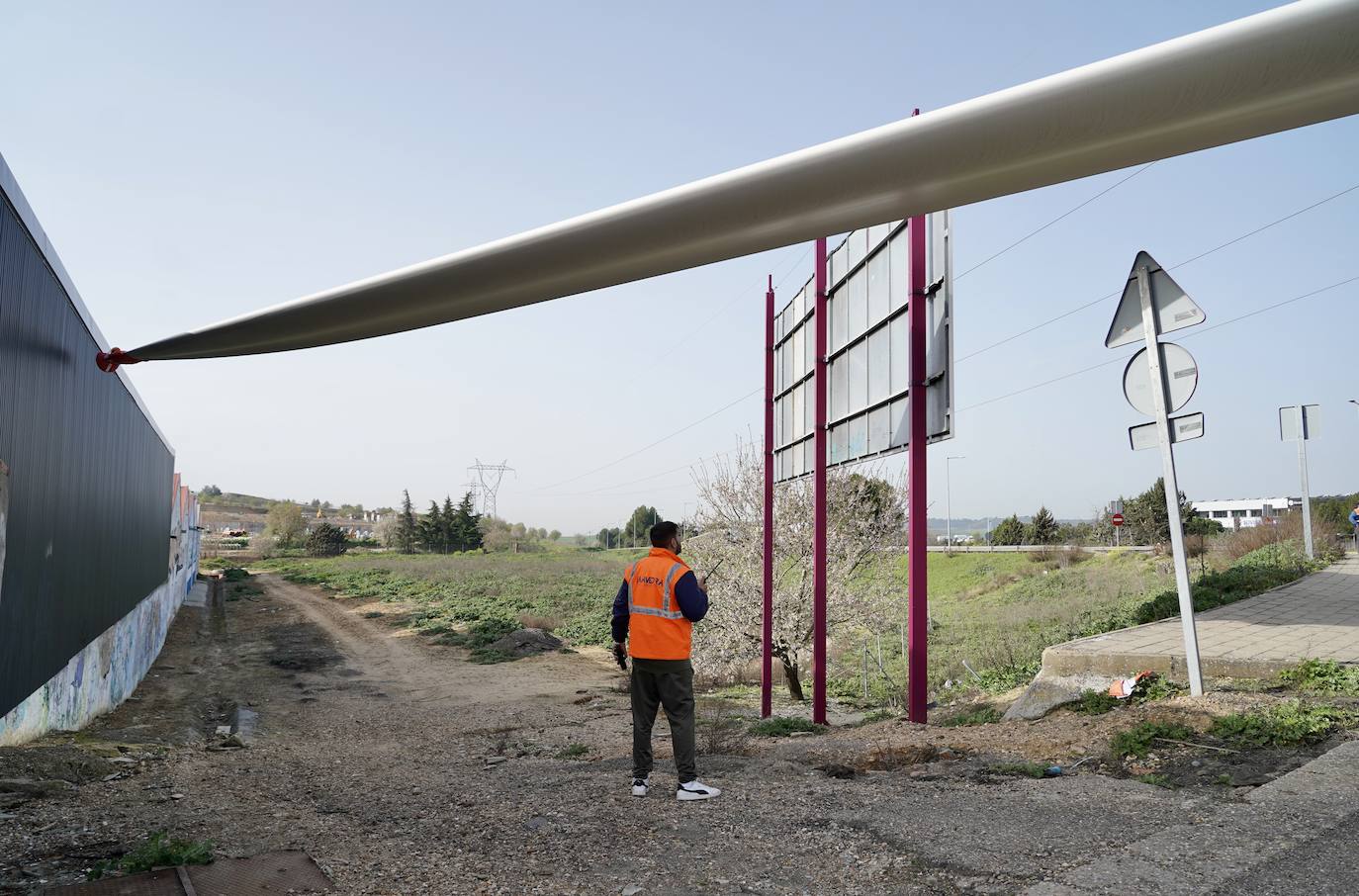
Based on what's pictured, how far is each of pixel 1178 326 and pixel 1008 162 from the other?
398 cm

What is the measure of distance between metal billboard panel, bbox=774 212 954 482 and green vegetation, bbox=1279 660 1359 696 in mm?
3382

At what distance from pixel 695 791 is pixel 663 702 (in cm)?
64

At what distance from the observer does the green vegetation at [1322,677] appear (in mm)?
6693

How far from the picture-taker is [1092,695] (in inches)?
296

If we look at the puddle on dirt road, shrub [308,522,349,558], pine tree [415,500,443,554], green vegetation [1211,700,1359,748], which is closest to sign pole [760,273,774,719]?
green vegetation [1211,700,1359,748]

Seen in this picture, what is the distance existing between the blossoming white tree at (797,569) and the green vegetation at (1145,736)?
897cm

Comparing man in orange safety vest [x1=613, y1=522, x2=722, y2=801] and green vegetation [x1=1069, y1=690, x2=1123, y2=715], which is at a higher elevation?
man in orange safety vest [x1=613, y1=522, x2=722, y2=801]

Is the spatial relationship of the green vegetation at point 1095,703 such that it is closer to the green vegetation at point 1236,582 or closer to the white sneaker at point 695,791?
the white sneaker at point 695,791

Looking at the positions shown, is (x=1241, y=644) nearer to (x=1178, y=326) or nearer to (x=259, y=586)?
(x=1178, y=326)

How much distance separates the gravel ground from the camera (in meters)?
4.11

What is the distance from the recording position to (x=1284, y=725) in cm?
562

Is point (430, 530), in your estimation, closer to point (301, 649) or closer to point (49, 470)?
point (301, 649)

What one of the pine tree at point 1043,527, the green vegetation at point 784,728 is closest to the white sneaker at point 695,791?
the green vegetation at point 784,728

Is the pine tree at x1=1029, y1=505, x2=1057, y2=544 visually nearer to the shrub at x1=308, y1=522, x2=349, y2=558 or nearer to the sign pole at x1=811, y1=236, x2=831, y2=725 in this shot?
the sign pole at x1=811, y1=236, x2=831, y2=725
